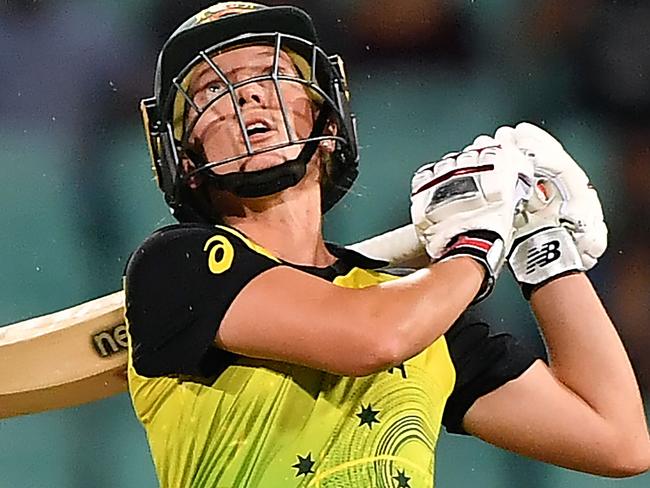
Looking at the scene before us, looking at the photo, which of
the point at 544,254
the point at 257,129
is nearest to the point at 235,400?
the point at 257,129

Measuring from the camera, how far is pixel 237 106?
1085 mm

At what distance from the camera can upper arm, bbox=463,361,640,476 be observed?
1177 mm

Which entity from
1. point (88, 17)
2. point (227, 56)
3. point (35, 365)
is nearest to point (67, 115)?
point (88, 17)

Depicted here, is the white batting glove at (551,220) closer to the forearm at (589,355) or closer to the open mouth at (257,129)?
the forearm at (589,355)

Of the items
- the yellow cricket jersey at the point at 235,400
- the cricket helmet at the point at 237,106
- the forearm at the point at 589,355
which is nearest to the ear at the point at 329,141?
the cricket helmet at the point at 237,106

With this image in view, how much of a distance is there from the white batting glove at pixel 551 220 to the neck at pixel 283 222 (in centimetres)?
19

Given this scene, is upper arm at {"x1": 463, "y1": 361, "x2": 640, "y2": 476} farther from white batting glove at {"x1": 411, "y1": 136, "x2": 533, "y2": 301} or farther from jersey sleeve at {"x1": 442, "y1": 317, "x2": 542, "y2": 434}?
white batting glove at {"x1": 411, "y1": 136, "x2": 533, "y2": 301}

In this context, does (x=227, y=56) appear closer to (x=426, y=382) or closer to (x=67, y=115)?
(x=426, y=382)

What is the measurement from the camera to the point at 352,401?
105cm

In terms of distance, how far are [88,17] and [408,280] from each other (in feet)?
4.27

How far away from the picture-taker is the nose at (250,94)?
1103 millimetres

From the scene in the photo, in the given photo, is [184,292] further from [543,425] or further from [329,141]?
[543,425]

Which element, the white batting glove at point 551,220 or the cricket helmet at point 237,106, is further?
→ the white batting glove at point 551,220

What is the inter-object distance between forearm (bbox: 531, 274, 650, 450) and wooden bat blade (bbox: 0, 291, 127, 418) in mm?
388
